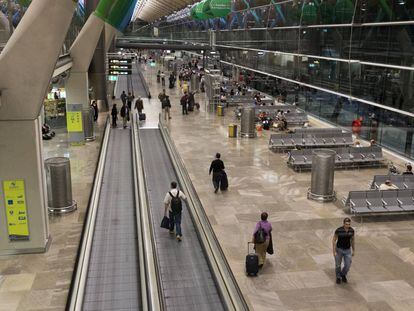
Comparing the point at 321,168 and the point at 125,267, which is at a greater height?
the point at 321,168

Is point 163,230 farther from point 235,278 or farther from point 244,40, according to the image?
point 244,40

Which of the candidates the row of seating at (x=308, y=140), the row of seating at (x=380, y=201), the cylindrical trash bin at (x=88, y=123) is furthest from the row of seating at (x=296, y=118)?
the row of seating at (x=380, y=201)

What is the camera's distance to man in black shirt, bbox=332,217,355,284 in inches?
348

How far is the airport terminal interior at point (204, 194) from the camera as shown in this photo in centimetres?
884

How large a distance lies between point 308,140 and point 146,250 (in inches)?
489

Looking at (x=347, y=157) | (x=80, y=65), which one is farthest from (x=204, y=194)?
(x=80, y=65)

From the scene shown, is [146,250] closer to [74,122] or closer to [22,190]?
[22,190]

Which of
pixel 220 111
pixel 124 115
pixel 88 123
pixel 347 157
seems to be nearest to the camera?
pixel 347 157

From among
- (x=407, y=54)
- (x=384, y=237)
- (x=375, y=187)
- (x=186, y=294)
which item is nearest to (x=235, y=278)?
(x=186, y=294)

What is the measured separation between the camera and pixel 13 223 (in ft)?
33.6

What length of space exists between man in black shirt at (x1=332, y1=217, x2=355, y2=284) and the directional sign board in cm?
2042

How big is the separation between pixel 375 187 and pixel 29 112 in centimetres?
960

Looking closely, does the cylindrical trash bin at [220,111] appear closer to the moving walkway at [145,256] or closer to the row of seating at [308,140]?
the row of seating at [308,140]

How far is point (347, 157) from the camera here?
17688mm
